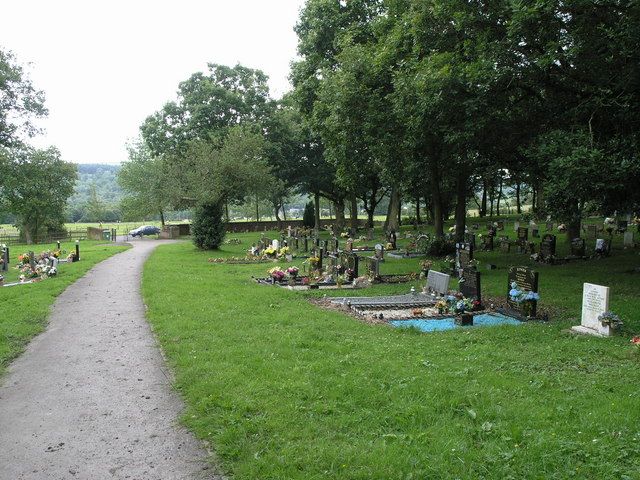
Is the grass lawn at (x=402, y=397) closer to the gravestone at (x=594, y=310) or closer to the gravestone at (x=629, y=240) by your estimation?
the gravestone at (x=594, y=310)

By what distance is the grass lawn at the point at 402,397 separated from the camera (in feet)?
14.9

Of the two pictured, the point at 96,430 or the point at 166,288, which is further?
the point at 166,288

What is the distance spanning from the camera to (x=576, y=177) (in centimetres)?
1155

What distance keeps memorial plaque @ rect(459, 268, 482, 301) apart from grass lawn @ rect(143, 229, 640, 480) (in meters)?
1.94

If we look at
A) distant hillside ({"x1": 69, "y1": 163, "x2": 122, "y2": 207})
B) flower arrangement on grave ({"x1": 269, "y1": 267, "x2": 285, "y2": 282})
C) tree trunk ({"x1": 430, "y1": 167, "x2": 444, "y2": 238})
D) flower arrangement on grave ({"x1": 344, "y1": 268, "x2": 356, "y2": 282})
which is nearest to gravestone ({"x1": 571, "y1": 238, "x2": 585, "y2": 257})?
tree trunk ({"x1": 430, "y1": 167, "x2": 444, "y2": 238})

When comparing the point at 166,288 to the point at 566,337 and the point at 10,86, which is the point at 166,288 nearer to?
the point at 566,337

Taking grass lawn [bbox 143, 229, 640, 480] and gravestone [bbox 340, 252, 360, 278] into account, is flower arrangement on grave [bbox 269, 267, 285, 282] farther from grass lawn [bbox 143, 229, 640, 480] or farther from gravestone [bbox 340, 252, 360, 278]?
grass lawn [bbox 143, 229, 640, 480]

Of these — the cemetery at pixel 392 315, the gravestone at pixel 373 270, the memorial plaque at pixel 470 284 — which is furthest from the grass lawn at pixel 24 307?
the memorial plaque at pixel 470 284

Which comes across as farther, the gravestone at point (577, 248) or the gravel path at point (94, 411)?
the gravestone at point (577, 248)

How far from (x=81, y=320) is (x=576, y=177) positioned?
439 inches

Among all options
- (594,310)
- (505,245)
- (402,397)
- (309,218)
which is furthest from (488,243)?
(309,218)

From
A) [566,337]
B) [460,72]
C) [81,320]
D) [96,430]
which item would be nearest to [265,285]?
[81,320]

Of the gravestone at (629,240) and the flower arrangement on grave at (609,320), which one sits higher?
the gravestone at (629,240)

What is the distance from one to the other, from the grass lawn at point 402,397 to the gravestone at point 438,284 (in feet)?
10.7
